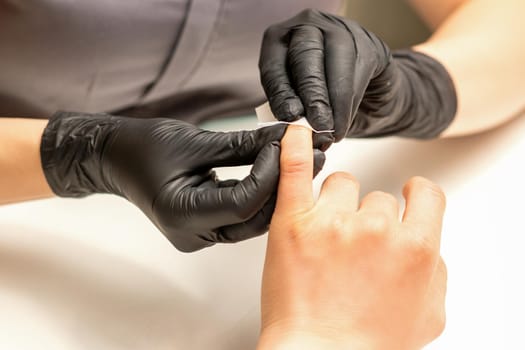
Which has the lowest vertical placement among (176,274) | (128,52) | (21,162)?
(176,274)

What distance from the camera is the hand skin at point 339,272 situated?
52 cm

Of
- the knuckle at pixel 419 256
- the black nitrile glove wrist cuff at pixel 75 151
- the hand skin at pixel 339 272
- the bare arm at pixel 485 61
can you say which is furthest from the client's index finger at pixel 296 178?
the bare arm at pixel 485 61

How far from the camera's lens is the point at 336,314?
52 centimetres

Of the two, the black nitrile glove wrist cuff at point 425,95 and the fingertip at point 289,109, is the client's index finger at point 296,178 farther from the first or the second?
the black nitrile glove wrist cuff at point 425,95

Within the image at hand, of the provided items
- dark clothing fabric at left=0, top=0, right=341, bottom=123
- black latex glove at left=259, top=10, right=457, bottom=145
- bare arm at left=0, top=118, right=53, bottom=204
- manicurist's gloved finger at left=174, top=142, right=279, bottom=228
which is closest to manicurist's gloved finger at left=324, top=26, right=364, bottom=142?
black latex glove at left=259, top=10, right=457, bottom=145

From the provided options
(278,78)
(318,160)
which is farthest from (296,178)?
(278,78)

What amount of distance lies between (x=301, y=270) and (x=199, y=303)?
8.2 inches

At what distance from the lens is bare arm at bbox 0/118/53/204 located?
70cm

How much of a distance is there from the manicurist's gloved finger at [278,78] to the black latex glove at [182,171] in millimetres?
29

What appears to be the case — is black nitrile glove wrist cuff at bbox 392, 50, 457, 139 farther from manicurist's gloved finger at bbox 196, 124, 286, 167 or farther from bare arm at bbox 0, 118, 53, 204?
bare arm at bbox 0, 118, 53, 204

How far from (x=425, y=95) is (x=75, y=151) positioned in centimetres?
50

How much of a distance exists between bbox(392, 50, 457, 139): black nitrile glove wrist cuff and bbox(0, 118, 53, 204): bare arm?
0.50 metres

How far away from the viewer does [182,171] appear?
1.92 feet

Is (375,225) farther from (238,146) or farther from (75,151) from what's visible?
(75,151)
